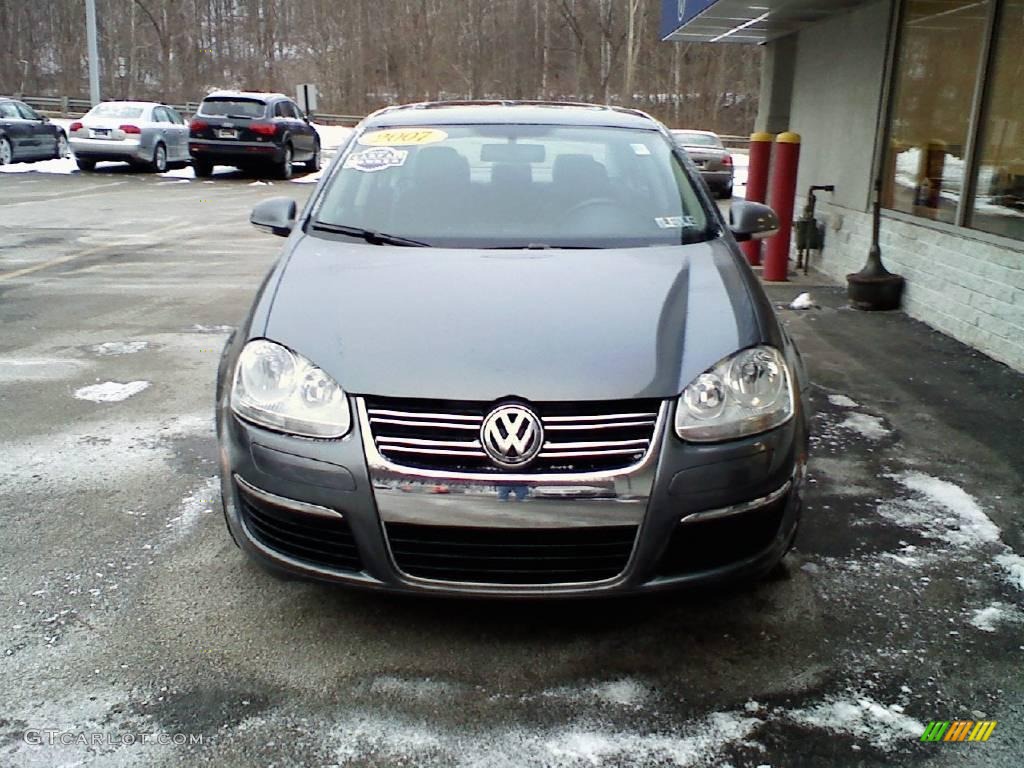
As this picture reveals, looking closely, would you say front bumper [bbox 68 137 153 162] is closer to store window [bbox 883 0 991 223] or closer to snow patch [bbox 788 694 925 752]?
store window [bbox 883 0 991 223]

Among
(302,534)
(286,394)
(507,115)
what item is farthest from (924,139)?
(302,534)

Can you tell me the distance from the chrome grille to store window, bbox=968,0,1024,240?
5115 mm

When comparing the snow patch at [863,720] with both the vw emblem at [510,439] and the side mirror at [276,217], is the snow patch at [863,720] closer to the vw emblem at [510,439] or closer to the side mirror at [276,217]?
the vw emblem at [510,439]

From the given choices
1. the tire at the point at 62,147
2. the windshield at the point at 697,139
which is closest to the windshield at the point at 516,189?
the windshield at the point at 697,139

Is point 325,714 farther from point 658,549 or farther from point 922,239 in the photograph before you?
point 922,239

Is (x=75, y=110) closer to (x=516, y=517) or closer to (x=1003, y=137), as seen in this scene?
(x=1003, y=137)

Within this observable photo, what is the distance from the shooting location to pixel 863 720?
8.26ft

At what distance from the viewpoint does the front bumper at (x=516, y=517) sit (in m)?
2.53

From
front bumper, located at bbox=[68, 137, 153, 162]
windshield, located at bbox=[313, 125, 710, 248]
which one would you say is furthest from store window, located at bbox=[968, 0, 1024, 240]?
front bumper, located at bbox=[68, 137, 153, 162]

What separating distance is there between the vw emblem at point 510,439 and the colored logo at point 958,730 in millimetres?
1263

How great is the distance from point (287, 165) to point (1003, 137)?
16773 mm

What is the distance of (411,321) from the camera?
288cm

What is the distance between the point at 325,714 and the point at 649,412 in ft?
3.91

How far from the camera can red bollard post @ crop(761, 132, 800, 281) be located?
9117 mm
